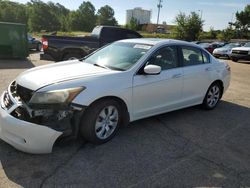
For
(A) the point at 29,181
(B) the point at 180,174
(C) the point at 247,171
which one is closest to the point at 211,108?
(C) the point at 247,171

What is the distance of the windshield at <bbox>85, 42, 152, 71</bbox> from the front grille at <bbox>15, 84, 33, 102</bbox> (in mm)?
1398

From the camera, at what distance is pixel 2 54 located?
46.9 feet

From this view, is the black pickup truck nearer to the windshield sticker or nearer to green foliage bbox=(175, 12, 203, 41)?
the windshield sticker

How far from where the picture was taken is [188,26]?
4300 centimetres

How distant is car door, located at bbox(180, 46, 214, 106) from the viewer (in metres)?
5.57

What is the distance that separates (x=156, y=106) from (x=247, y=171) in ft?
5.86

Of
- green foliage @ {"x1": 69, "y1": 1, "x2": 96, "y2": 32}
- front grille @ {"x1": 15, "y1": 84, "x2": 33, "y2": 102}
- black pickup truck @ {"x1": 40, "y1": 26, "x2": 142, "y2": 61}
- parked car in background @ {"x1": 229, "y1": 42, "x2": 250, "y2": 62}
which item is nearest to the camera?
front grille @ {"x1": 15, "y1": 84, "x2": 33, "y2": 102}

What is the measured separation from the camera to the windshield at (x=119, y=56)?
4.74m

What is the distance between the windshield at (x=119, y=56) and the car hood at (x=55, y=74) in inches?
10.0

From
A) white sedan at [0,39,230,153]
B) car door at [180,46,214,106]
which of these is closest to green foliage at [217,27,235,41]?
car door at [180,46,214,106]

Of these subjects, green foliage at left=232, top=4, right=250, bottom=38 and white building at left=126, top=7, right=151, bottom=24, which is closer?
green foliage at left=232, top=4, right=250, bottom=38

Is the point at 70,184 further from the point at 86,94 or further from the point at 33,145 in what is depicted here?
the point at 86,94

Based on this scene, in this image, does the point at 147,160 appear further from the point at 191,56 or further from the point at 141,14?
the point at 141,14

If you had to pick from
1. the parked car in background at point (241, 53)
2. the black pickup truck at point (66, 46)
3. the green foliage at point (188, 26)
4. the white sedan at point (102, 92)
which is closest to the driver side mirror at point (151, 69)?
the white sedan at point (102, 92)
